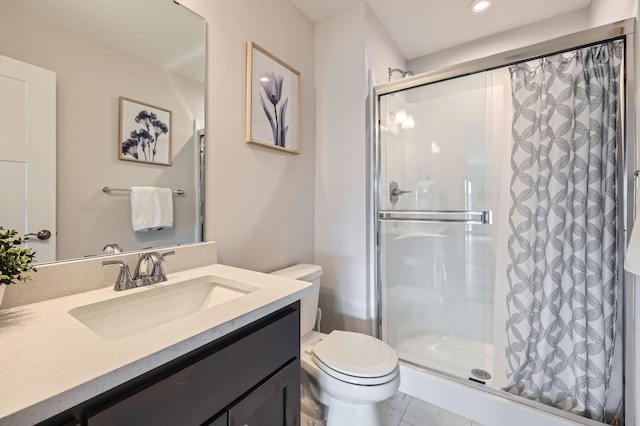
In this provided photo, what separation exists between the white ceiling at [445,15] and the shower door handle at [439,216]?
1.29 metres

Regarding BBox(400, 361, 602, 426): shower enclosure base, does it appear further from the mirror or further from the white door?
the white door

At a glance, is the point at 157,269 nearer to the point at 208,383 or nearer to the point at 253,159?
the point at 208,383

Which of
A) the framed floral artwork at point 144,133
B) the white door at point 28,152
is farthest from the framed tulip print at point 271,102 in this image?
the white door at point 28,152

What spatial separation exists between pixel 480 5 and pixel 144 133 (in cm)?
206

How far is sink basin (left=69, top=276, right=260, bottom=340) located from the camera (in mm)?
800

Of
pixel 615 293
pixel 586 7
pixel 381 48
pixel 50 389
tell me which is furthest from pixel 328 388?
pixel 586 7

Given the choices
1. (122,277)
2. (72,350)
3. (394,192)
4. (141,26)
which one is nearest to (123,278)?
(122,277)

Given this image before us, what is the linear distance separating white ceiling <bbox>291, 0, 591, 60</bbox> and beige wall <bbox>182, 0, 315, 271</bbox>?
0.87 feet

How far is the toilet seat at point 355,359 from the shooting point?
1137mm

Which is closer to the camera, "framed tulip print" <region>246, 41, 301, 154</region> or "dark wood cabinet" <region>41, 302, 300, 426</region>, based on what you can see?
"dark wood cabinet" <region>41, 302, 300, 426</region>

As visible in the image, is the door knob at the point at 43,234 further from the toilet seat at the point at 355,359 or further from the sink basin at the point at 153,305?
the toilet seat at the point at 355,359

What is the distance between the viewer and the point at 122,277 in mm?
927

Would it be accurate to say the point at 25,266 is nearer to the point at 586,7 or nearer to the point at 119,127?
the point at 119,127

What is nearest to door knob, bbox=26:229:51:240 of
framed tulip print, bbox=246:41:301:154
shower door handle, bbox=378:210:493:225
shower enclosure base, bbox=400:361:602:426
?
framed tulip print, bbox=246:41:301:154
